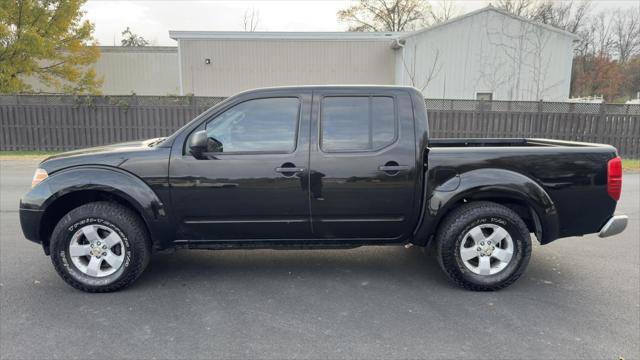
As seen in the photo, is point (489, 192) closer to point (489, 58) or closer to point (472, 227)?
point (472, 227)

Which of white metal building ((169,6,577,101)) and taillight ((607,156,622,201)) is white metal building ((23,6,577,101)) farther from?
taillight ((607,156,622,201))

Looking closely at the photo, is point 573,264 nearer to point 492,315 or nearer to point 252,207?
point 492,315

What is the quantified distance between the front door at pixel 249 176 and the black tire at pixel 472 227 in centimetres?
131

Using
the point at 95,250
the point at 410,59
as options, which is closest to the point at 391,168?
the point at 95,250

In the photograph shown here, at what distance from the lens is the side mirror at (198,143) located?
3.74 m

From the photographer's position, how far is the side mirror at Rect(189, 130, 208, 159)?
374 centimetres

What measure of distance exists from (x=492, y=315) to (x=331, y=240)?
152 centimetres

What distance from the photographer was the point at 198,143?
3738 mm

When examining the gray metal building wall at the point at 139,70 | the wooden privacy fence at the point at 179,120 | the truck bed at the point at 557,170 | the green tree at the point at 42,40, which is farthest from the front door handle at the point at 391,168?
the gray metal building wall at the point at 139,70

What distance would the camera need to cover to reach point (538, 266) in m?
4.71

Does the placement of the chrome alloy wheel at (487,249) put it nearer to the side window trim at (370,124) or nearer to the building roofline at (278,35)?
the side window trim at (370,124)

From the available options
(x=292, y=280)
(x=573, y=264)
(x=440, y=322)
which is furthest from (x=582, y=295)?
(x=292, y=280)

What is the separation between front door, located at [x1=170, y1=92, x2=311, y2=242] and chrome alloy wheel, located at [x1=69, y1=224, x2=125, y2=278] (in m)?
0.59

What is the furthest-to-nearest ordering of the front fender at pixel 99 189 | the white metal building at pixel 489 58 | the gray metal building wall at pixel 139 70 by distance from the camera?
the gray metal building wall at pixel 139 70
the white metal building at pixel 489 58
the front fender at pixel 99 189
